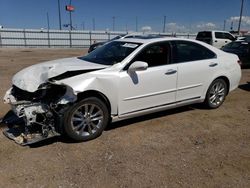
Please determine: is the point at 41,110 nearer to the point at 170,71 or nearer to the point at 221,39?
the point at 170,71

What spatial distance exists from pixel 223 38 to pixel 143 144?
682 inches

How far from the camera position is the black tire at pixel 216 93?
18.4ft

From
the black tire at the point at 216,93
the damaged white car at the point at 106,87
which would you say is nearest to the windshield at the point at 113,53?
the damaged white car at the point at 106,87

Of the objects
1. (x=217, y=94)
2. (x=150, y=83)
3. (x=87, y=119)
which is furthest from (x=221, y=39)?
(x=87, y=119)

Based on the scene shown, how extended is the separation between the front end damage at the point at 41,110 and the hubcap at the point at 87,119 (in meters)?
0.22

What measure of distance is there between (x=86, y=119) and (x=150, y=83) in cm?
128

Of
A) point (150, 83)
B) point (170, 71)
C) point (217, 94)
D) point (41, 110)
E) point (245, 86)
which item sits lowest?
point (245, 86)

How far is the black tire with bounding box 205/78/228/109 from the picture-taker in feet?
18.4

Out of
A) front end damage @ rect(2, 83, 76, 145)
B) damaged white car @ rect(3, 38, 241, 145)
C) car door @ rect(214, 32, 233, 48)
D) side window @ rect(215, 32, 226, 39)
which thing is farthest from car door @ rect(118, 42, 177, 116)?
side window @ rect(215, 32, 226, 39)

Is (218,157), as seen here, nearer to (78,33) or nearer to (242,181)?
(242,181)

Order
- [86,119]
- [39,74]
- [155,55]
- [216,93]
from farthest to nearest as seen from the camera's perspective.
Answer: [216,93]
[155,55]
[39,74]
[86,119]

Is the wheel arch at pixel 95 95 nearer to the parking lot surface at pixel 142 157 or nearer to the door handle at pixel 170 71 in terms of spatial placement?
the parking lot surface at pixel 142 157

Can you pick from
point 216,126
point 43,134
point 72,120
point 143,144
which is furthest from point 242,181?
point 43,134

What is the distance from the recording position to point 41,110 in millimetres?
3824
